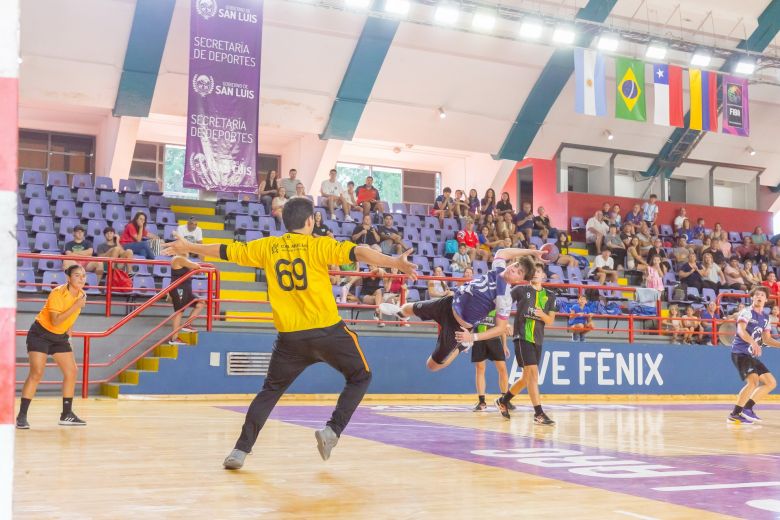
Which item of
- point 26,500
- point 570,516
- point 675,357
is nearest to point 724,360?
point 675,357

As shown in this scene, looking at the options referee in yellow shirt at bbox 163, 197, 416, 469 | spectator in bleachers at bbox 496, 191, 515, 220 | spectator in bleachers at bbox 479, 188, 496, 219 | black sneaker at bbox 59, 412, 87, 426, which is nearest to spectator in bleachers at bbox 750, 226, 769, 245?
spectator in bleachers at bbox 496, 191, 515, 220

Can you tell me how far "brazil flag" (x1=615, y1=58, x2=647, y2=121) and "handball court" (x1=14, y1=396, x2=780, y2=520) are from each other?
12.7 meters

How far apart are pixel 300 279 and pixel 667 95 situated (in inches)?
755

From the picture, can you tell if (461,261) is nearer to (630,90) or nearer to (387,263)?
(630,90)

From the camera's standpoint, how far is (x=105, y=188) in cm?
1944

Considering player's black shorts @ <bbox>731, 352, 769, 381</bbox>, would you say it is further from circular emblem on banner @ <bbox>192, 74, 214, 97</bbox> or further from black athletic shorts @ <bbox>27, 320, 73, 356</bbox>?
circular emblem on banner @ <bbox>192, 74, 214, 97</bbox>

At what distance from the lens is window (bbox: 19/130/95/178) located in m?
23.8

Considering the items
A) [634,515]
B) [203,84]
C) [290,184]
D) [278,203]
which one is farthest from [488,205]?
[634,515]

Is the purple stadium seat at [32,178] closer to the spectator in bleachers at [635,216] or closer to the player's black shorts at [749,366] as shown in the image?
the player's black shorts at [749,366]

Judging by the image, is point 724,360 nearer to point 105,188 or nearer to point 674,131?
point 674,131

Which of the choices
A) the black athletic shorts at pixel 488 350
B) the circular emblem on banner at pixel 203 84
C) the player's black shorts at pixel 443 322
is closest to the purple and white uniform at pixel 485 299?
the player's black shorts at pixel 443 322

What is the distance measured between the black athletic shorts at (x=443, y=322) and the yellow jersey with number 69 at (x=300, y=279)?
3813 millimetres

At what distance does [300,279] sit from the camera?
5996 millimetres

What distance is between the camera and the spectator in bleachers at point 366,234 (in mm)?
19328
